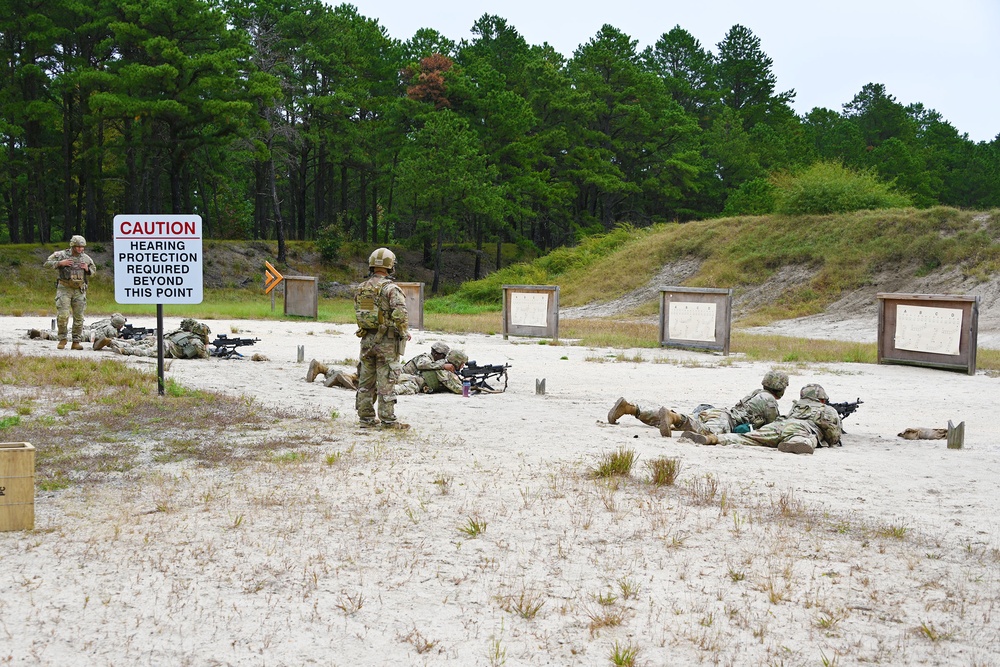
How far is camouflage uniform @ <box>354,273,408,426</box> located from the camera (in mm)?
10000

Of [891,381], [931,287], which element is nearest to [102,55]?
[931,287]

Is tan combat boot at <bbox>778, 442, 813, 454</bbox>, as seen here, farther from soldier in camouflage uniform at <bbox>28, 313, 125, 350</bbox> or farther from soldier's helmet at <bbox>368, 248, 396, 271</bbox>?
soldier in camouflage uniform at <bbox>28, 313, 125, 350</bbox>

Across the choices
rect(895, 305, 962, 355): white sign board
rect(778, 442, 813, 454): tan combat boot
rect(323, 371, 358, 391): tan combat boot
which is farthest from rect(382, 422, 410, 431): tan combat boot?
rect(895, 305, 962, 355): white sign board

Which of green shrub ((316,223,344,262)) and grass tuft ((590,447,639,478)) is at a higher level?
green shrub ((316,223,344,262))

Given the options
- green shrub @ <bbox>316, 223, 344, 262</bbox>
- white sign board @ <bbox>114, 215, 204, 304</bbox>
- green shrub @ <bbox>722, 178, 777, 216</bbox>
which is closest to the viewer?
white sign board @ <bbox>114, 215, 204, 304</bbox>

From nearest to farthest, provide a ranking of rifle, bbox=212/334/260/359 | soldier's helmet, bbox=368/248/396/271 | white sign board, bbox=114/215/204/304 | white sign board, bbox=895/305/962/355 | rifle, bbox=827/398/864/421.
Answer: soldier's helmet, bbox=368/248/396/271 < rifle, bbox=827/398/864/421 < white sign board, bbox=114/215/204/304 < rifle, bbox=212/334/260/359 < white sign board, bbox=895/305/962/355

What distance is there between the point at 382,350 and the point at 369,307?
Result: 495mm

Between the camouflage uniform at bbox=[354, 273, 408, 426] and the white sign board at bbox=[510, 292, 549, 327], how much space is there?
48.5 feet

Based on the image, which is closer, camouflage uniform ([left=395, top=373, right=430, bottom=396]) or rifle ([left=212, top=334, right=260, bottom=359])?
camouflage uniform ([left=395, top=373, right=430, bottom=396])

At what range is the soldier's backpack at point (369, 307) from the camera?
10000mm

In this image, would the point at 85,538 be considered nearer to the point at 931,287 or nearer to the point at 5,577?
the point at 5,577

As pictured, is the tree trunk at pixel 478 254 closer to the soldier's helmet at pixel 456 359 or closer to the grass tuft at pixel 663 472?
the soldier's helmet at pixel 456 359

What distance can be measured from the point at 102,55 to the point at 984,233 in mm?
41491

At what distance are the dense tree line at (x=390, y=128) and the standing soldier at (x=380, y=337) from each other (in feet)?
116
